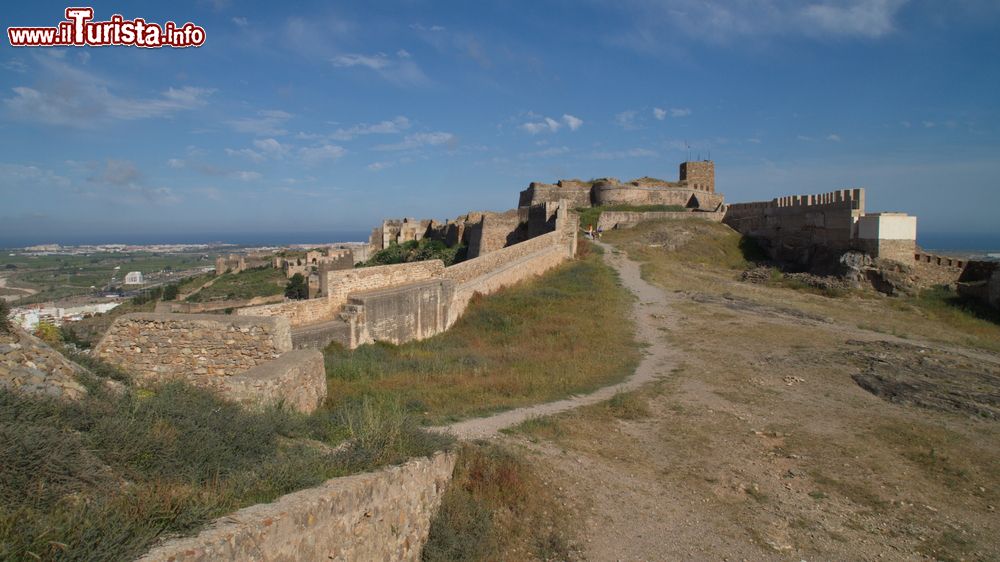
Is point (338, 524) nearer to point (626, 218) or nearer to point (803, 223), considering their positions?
point (803, 223)

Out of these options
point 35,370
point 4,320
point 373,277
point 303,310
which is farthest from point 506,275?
point 35,370

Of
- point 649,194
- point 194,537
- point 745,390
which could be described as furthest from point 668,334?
point 649,194

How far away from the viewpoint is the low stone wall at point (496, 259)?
16.5 metres

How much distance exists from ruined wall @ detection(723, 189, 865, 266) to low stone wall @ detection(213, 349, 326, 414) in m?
23.9

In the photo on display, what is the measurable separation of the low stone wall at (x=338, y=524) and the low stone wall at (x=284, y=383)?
6.56ft

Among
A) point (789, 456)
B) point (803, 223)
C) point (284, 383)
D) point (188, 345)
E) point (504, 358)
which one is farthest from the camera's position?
point (803, 223)

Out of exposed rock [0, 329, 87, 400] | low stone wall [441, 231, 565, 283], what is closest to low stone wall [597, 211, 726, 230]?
low stone wall [441, 231, 565, 283]

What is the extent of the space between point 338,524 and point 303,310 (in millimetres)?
7542

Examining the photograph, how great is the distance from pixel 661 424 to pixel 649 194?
3087cm

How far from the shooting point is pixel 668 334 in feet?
46.1

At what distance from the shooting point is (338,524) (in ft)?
11.6

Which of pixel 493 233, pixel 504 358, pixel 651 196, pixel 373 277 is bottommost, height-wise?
pixel 504 358

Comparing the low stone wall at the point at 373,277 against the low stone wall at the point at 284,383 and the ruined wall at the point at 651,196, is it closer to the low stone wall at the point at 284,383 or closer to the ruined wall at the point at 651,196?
the low stone wall at the point at 284,383

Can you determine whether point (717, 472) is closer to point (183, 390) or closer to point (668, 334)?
point (183, 390)
